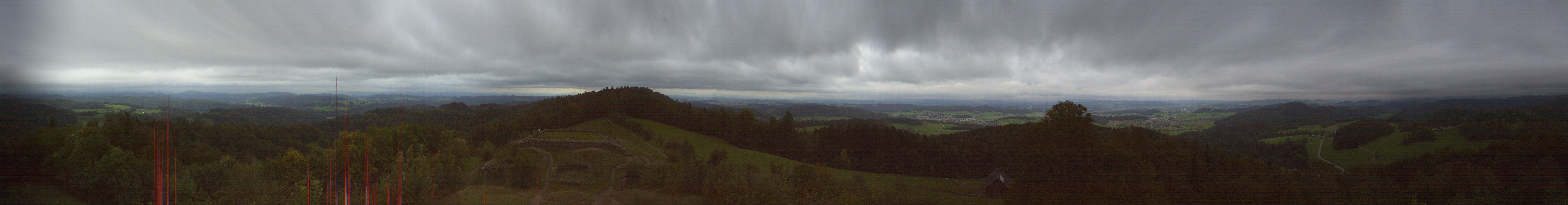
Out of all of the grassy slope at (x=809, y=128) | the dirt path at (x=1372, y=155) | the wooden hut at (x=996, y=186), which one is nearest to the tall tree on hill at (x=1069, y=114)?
the wooden hut at (x=996, y=186)

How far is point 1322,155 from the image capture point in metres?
33.2

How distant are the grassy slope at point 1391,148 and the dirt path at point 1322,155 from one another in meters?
0.09

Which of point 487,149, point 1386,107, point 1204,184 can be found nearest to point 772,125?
point 487,149

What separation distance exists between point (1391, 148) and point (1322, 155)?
3.30 metres

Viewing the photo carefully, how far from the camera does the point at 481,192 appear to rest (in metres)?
17.4

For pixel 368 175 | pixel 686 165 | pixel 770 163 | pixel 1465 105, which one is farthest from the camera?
pixel 1465 105

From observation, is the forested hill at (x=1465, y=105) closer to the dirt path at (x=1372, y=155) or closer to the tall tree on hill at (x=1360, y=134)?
the tall tree on hill at (x=1360, y=134)

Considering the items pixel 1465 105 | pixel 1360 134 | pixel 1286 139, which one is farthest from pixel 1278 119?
pixel 1465 105

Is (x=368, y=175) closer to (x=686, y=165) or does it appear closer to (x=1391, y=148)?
(x=686, y=165)

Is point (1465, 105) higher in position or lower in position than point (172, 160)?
higher

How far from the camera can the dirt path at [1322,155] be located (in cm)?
2866

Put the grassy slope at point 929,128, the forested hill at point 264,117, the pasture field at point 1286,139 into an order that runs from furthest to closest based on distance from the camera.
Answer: the grassy slope at point 929,128
the pasture field at point 1286,139
the forested hill at point 264,117

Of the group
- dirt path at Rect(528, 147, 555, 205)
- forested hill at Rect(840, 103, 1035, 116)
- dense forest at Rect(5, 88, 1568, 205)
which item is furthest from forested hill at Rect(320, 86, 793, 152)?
forested hill at Rect(840, 103, 1035, 116)

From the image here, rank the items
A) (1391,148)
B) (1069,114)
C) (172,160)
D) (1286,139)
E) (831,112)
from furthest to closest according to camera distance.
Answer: (831,112) → (1286,139) → (1391,148) → (172,160) → (1069,114)
